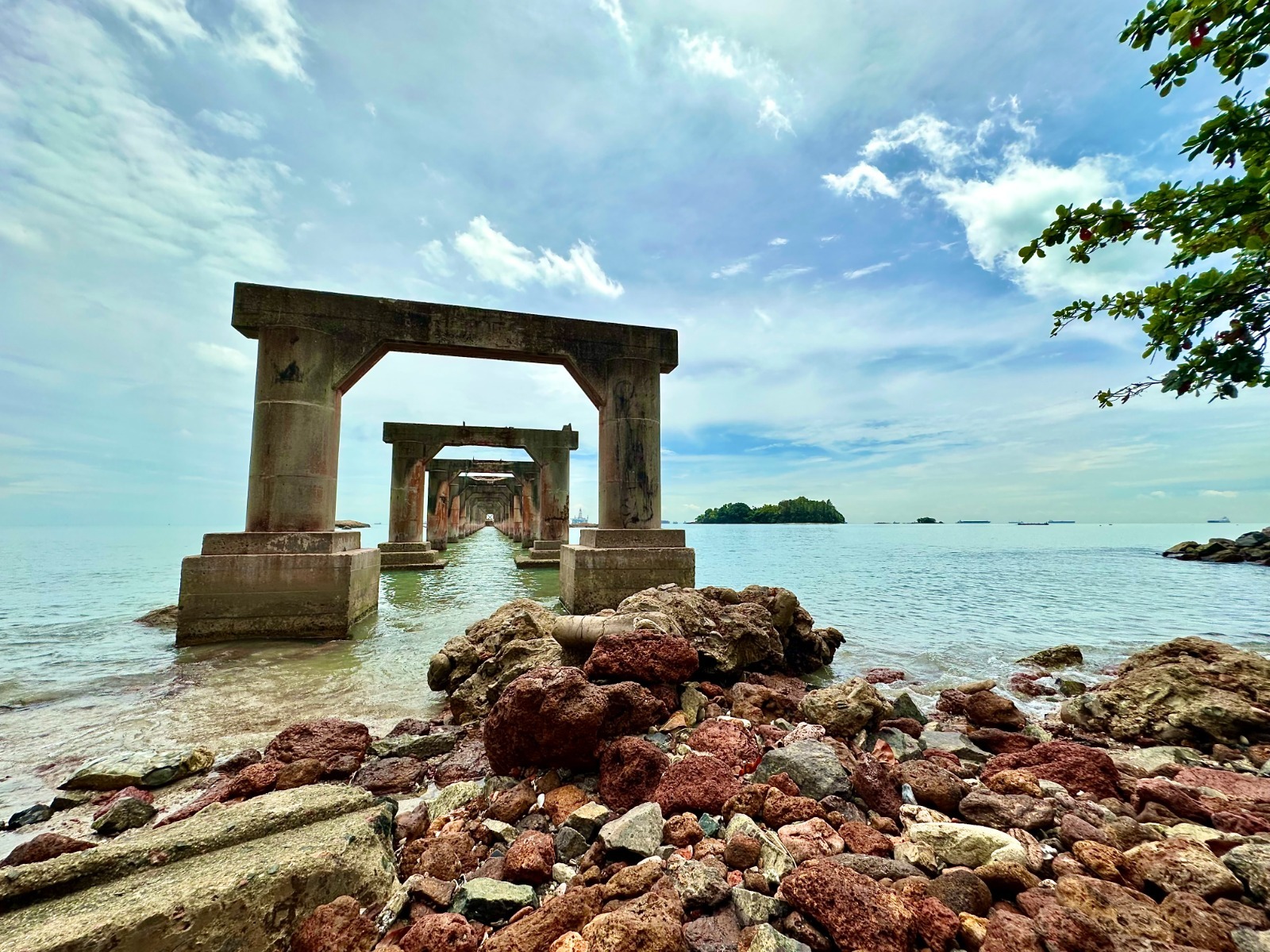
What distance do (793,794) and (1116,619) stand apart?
1365 centimetres

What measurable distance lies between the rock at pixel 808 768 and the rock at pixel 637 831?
80 centimetres

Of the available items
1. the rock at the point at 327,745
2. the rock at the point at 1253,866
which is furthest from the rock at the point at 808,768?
the rock at the point at 327,745

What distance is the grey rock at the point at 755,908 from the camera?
1975mm

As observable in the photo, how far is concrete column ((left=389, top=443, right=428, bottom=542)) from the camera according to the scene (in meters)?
20.0

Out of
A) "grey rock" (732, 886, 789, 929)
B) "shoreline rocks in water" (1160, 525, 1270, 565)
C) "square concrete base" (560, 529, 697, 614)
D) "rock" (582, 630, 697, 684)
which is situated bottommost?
"shoreline rocks in water" (1160, 525, 1270, 565)

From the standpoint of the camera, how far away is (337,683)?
571 centimetres

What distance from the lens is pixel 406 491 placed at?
2016 cm

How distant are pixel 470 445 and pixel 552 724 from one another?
19.3 metres

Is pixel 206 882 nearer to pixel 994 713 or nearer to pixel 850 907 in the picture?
pixel 850 907

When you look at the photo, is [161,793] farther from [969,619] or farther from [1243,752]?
[969,619]

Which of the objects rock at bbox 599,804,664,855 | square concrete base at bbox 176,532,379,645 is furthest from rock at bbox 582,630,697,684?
square concrete base at bbox 176,532,379,645

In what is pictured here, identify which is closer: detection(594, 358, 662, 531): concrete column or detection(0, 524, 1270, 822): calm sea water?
detection(0, 524, 1270, 822): calm sea water

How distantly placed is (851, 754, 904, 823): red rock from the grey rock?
1062mm

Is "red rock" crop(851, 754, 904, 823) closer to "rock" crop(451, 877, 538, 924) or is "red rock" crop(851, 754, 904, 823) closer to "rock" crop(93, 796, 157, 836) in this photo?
"rock" crop(451, 877, 538, 924)
